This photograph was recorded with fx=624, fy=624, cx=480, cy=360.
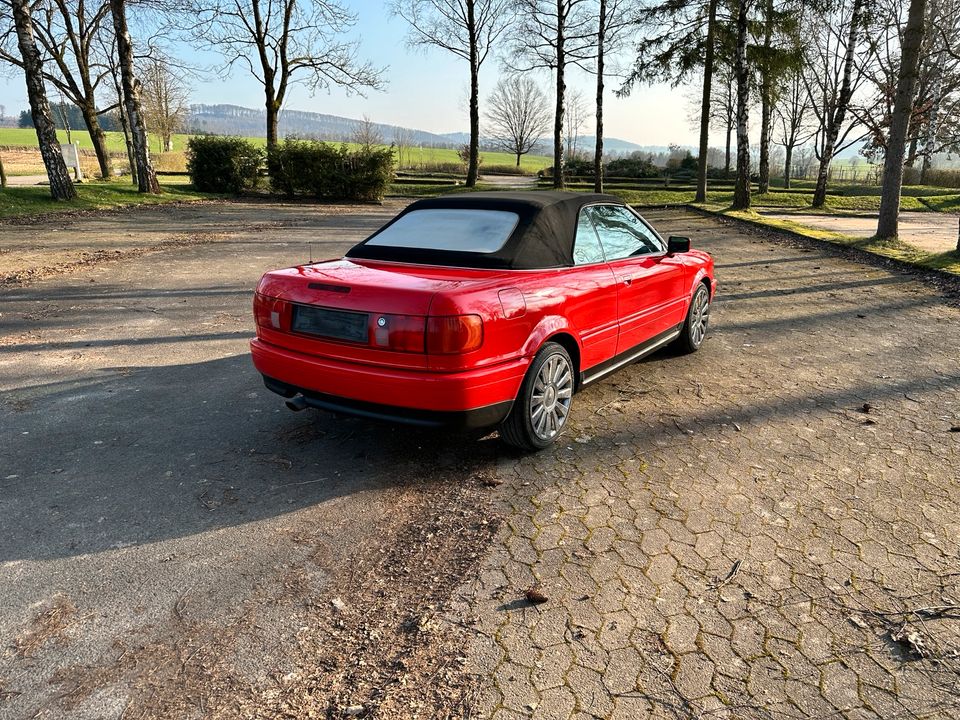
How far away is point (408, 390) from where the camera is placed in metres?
3.33

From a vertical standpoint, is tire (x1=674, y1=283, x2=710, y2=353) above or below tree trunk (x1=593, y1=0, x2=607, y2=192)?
below

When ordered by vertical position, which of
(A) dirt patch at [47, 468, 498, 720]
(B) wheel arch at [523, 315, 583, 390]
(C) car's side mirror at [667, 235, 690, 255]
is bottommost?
(A) dirt patch at [47, 468, 498, 720]

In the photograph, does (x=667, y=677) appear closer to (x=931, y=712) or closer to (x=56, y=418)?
(x=931, y=712)

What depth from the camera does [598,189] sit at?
30422mm

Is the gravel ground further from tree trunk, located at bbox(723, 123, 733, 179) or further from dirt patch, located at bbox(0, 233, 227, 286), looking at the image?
tree trunk, located at bbox(723, 123, 733, 179)

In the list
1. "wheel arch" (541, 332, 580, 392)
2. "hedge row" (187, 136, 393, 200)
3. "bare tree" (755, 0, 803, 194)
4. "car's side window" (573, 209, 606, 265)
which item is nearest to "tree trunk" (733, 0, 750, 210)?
"bare tree" (755, 0, 803, 194)

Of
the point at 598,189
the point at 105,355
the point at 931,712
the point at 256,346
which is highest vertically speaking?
the point at 598,189

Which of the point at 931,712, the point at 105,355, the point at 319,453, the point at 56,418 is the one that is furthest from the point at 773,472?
the point at 105,355

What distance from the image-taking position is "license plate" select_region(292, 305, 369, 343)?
11.3 feet

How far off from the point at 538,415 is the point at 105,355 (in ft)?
14.4

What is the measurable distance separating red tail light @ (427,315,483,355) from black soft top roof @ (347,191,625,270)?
0.71 meters

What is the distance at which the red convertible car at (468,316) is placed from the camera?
332 cm

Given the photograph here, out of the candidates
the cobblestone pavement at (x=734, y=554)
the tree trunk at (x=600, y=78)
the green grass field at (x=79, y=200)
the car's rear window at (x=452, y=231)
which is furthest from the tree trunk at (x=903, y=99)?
the green grass field at (x=79, y=200)

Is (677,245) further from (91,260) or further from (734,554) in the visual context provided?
(91,260)
